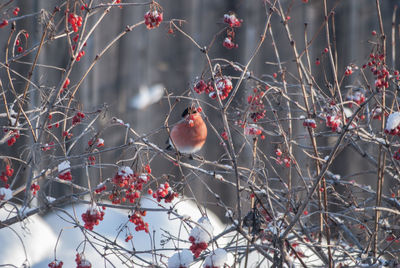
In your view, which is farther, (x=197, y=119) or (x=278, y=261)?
(x=197, y=119)

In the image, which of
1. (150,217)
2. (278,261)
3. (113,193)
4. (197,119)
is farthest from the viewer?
(150,217)

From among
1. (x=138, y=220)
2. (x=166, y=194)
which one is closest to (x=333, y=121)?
(x=166, y=194)

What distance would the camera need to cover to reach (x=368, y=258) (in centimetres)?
194

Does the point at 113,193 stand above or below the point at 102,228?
below

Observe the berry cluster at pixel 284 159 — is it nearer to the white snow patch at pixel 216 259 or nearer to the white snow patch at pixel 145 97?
the white snow patch at pixel 216 259

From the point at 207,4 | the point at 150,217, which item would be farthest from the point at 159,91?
the point at 150,217

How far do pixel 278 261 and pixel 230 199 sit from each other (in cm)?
152

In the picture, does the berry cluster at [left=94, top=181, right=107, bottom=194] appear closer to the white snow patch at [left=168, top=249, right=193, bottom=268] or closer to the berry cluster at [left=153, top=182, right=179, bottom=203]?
the berry cluster at [left=153, top=182, right=179, bottom=203]

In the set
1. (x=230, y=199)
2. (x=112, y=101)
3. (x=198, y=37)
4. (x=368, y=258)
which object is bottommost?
(x=368, y=258)

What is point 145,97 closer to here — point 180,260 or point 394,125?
point 180,260

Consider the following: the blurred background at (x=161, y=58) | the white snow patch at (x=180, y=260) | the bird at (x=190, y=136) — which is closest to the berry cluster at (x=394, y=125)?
the white snow patch at (x=180, y=260)

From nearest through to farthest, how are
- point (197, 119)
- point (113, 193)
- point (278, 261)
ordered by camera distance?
point (278, 261) < point (113, 193) < point (197, 119)

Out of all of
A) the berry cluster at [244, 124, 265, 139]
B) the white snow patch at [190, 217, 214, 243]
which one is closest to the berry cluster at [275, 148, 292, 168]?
the berry cluster at [244, 124, 265, 139]

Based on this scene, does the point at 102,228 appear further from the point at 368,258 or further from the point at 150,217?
the point at 368,258
